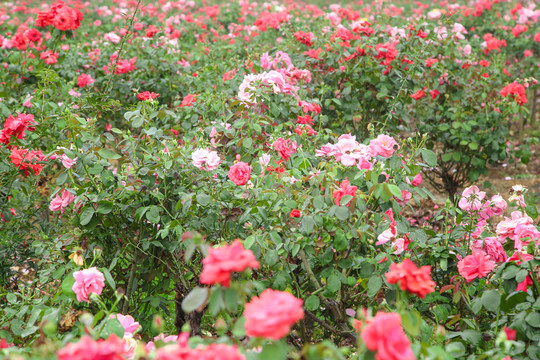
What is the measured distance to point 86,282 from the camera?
149 centimetres

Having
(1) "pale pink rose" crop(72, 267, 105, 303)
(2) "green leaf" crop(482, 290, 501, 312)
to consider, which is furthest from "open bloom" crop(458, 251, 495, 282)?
(1) "pale pink rose" crop(72, 267, 105, 303)

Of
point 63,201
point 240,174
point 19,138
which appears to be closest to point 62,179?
point 63,201

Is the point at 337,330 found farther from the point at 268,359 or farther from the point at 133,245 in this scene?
the point at 268,359

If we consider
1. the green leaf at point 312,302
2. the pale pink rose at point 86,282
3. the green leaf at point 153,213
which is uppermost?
the pale pink rose at point 86,282

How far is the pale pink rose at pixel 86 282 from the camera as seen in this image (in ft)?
4.89

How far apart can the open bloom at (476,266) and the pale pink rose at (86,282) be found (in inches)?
40.0

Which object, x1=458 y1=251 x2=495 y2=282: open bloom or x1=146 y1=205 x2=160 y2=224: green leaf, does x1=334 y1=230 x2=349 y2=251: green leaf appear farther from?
x1=146 y1=205 x2=160 y2=224: green leaf

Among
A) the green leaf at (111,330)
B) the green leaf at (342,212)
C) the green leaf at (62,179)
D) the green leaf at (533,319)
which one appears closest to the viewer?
the green leaf at (111,330)

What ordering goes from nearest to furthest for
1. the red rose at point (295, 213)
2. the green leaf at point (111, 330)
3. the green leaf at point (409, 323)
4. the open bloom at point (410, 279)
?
the green leaf at point (409, 323) → the open bloom at point (410, 279) → the green leaf at point (111, 330) → the red rose at point (295, 213)

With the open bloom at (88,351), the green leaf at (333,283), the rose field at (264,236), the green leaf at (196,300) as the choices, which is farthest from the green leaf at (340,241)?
the open bloom at (88,351)

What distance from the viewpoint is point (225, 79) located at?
122 inches

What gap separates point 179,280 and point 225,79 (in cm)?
135

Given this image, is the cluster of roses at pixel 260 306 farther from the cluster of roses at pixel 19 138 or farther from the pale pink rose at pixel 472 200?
the cluster of roses at pixel 19 138

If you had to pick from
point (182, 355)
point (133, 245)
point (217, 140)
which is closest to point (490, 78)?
point (217, 140)
